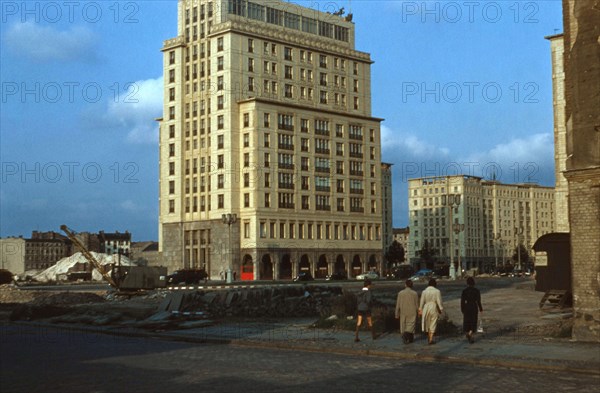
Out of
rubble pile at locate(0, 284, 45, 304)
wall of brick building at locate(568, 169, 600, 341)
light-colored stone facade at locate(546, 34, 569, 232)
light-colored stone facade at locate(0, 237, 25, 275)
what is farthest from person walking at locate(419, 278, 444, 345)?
light-colored stone facade at locate(0, 237, 25, 275)

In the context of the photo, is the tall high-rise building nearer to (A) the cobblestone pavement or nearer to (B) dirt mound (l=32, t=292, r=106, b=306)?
(B) dirt mound (l=32, t=292, r=106, b=306)

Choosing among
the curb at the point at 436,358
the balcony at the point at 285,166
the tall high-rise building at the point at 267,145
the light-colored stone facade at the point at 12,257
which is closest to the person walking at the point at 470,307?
the curb at the point at 436,358

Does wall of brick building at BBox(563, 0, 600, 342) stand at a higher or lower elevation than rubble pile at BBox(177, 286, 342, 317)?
higher

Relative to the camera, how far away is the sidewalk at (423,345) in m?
16.5

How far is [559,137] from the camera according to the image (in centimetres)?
7881

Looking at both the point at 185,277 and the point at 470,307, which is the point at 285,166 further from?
the point at 470,307

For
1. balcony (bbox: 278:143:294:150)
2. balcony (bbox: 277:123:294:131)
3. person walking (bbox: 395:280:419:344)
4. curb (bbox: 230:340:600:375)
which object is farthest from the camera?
balcony (bbox: 277:123:294:131)

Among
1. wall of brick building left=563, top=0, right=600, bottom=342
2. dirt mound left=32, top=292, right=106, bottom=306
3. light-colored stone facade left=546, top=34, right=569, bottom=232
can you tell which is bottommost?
dirt mound left=32, top=292, right=106, bottom=306

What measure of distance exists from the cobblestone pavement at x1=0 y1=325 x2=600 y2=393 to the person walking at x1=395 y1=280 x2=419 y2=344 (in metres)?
2.11

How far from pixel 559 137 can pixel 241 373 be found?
230 feet

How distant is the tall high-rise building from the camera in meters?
105

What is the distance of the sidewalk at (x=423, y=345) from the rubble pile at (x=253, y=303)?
21.4ft

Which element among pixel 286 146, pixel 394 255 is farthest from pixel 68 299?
pixel 394 255

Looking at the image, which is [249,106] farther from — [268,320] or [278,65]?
[268,320]
